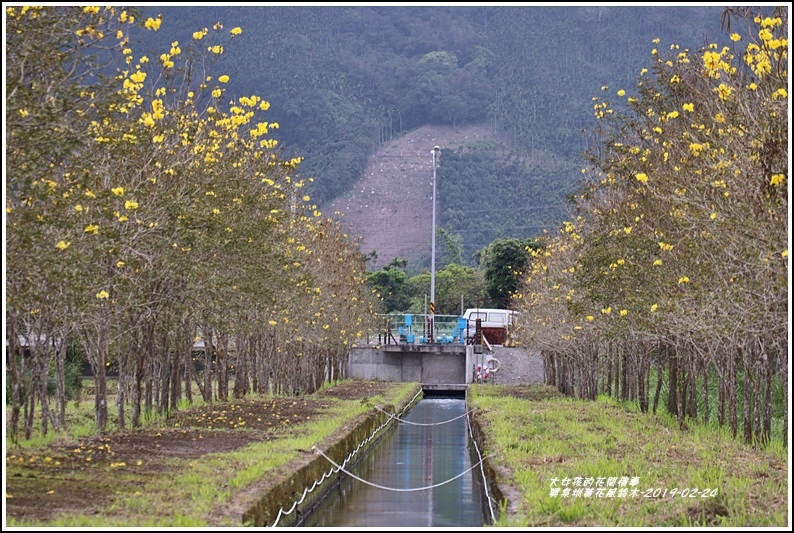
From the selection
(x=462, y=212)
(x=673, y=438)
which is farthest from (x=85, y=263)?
(x=462, y=212)

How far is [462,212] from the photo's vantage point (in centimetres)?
18562

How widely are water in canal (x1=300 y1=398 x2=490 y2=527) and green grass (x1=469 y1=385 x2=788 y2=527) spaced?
44.0 inches

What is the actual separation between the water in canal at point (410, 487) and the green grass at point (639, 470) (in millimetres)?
1119

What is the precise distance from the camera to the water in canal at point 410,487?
18.8 m

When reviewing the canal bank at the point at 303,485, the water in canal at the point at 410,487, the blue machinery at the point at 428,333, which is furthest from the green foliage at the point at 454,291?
the canal bank at the point at 303,485

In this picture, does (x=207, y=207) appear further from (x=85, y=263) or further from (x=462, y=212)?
(x=462, y=212)

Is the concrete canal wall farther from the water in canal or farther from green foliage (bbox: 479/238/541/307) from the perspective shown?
the water in canal

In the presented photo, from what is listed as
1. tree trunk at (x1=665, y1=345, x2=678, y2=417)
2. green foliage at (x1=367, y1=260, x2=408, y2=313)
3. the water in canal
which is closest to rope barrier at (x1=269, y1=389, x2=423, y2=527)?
the water in canal

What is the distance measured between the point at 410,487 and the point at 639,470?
790 centimetres

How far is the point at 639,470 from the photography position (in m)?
16.3

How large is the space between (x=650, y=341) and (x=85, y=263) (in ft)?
56.8

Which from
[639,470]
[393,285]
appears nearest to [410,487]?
[639,470]

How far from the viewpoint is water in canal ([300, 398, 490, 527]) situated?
18.8m

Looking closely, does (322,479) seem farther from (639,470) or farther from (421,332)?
(421,332)
